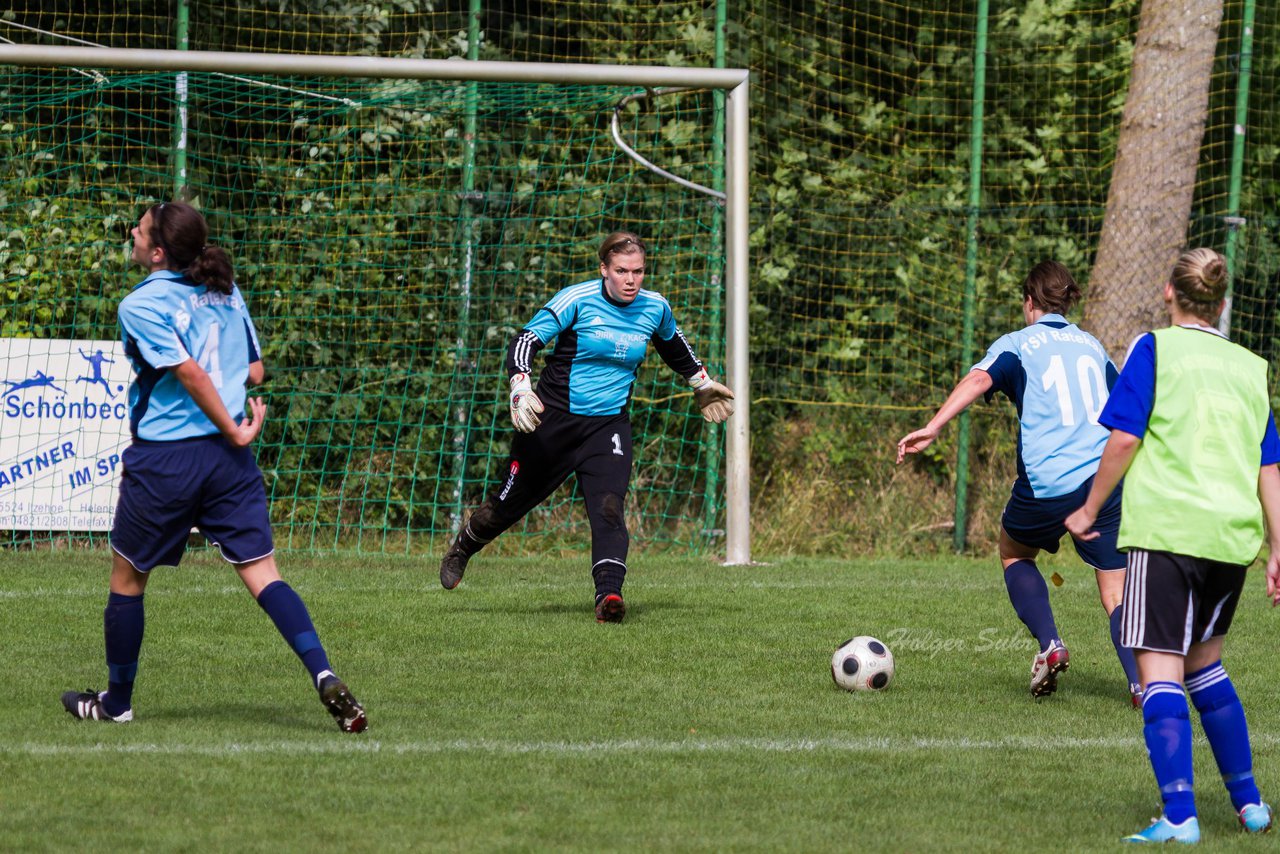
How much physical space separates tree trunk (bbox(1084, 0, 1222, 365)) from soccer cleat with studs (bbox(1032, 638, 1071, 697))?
648 cm

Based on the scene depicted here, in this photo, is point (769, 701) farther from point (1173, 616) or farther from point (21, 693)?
point (21, 693)

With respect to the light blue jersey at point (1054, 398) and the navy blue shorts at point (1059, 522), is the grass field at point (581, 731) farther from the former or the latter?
the light blue jersey at point (1054, 398)

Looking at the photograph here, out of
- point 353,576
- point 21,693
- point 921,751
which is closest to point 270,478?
point 353,576

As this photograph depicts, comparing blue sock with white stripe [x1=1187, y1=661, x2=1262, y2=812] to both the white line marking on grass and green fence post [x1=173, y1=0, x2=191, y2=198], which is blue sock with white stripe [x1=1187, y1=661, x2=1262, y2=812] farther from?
green fence post [x1=173, y1=0, x2=191, y2=198]

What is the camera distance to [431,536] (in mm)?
11812

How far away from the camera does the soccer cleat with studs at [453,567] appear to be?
27.6 feet

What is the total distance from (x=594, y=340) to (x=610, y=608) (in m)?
1.32

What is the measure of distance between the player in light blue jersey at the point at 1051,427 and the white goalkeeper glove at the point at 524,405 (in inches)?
87.7

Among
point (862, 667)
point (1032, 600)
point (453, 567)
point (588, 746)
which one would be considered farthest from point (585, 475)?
point (588, 746)

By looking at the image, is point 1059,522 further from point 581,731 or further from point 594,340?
point 594,340

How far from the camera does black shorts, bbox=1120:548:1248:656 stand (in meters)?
4.34

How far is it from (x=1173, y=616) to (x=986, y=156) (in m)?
10.5

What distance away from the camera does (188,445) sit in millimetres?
5301

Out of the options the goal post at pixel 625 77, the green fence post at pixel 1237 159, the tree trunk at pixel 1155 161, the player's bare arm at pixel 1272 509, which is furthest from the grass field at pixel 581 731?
the green fence post at pixel 1237 159
